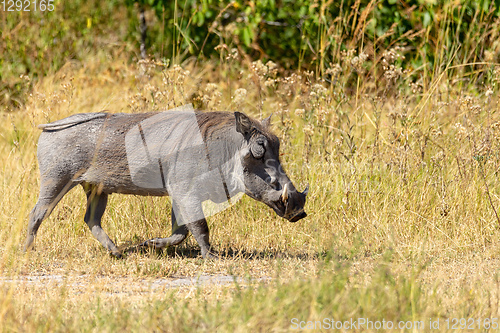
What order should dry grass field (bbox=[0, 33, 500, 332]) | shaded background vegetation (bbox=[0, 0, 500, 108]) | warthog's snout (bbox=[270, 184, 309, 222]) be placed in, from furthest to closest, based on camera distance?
shaded background vegetation (bbox=[0, 0, 500, 108])
warthog's snout (bbox=[270, 184, 309, 222])
dry grass field (bbox=[0, 33, 500, 332])

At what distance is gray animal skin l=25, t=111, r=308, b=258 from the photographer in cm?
403

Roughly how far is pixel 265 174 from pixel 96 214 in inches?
54.4

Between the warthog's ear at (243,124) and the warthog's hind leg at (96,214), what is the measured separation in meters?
1.21

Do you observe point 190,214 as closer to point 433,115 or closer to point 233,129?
point 233,129

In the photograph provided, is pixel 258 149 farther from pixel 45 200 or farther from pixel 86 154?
pixel 45 200

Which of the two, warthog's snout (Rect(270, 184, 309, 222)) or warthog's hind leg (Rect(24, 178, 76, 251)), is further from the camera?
warthog's hind leg (Rect(24, 178, 76, 251))

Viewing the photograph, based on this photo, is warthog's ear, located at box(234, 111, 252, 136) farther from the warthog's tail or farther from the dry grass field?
the warthog's tail

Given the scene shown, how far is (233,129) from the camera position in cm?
416

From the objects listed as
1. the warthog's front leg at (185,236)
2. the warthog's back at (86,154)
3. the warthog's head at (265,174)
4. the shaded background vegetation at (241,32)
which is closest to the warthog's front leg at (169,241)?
the warthog's front leg at (185,236)

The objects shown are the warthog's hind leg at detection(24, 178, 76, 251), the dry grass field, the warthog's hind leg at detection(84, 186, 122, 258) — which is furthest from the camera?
the warthog's hind leg at detection(84, 186, 122, 258)

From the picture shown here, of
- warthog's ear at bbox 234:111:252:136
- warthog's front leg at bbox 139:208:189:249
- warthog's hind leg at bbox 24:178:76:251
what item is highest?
warthog's ear at bbox 234:111:252:136

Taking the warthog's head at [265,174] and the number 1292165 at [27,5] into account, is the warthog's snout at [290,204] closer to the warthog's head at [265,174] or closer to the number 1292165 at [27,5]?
the warthog's head at [265,174]

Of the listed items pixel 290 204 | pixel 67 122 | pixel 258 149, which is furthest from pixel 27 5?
pixel 290 204

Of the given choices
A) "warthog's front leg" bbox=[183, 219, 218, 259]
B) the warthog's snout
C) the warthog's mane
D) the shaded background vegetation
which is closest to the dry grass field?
"warthog's front leg" bbox=[183, 219, 218, 259]
